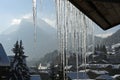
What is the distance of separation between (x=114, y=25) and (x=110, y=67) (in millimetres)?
83327

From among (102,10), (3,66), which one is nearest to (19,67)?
(3,66)

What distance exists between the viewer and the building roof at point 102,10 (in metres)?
3.64

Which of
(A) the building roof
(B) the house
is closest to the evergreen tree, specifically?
(B) the house

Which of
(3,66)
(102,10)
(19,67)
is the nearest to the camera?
(102,10)

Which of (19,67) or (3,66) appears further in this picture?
(3,66)

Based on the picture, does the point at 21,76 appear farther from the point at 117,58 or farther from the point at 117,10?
the point at 117,58

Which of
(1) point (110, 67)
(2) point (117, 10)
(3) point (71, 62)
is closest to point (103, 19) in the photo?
(2) point (117, 10)

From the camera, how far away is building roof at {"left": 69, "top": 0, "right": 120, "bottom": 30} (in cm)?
364

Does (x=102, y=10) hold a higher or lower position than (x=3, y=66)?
higher

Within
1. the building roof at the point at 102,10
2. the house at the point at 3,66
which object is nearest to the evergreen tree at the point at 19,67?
the house at the point at 3,66

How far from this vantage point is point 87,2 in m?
3.68

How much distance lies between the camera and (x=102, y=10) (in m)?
4.11

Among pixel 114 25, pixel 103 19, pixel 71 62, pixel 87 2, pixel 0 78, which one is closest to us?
pixel 87 2

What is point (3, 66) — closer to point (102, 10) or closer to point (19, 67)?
point (19, 67)
